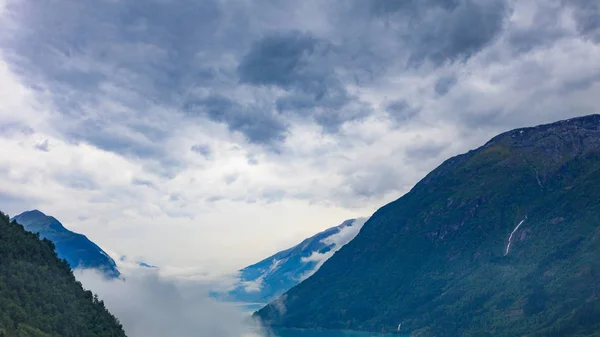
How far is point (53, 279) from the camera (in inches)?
6521

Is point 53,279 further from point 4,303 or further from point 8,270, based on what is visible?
point 4,303

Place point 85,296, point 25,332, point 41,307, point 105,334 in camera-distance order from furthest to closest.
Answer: point 85,296 < point 105,334 < point 41,307 < point 25,332

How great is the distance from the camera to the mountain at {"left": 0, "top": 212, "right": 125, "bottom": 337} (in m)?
129

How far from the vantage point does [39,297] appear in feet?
474

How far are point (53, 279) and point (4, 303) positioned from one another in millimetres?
39679

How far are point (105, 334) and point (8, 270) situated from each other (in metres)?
34.4

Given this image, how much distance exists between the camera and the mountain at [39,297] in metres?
129

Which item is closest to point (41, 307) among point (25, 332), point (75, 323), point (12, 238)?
point (75, 323)

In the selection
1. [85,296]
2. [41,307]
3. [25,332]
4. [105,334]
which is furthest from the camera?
[85,296]

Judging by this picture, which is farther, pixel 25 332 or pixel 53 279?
pixel 53 279

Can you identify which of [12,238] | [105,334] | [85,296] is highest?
[12,238]

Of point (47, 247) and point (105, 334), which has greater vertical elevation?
point (47, 247)

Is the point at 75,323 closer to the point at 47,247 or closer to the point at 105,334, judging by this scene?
the point at 105,334

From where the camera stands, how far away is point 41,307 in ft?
465
